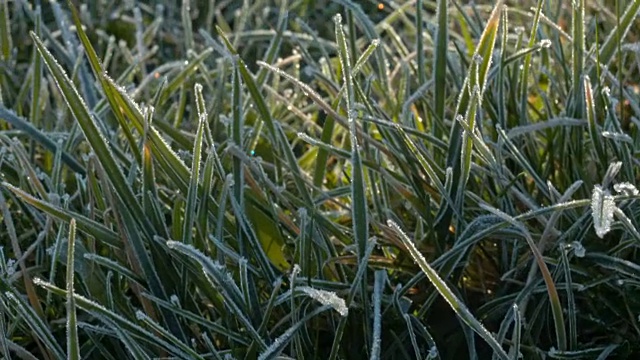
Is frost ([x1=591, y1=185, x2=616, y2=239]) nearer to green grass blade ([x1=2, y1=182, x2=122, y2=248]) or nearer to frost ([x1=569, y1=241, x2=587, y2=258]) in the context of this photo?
frost ([x1=569, y1=241, x2=587, y2=258])

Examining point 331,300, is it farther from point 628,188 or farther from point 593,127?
point 593,127

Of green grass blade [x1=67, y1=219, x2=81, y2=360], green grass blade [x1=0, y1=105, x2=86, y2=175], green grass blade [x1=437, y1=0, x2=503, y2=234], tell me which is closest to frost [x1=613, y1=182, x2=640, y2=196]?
green grass blade [x1=437, y1=0, x2=503, y2=234]

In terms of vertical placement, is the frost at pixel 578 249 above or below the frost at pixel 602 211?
below

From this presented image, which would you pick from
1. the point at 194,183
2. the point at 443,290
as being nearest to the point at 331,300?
the point at 443,290

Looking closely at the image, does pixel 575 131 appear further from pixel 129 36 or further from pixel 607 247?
pixel 129 36

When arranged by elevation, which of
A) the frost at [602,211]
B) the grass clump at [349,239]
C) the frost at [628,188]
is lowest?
the grass clump at [349,239]


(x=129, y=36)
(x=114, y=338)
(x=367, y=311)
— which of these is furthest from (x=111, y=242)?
(x=129, y=36)

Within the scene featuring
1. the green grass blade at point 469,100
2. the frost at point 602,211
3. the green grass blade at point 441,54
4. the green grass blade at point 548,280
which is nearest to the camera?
the frost at point 602,211

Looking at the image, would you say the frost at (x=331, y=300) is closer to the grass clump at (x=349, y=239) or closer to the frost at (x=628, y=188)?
the grass clump at (x=349, y=239)

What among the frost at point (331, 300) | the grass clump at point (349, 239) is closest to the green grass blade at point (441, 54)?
the grass clump at point (349, 239)
